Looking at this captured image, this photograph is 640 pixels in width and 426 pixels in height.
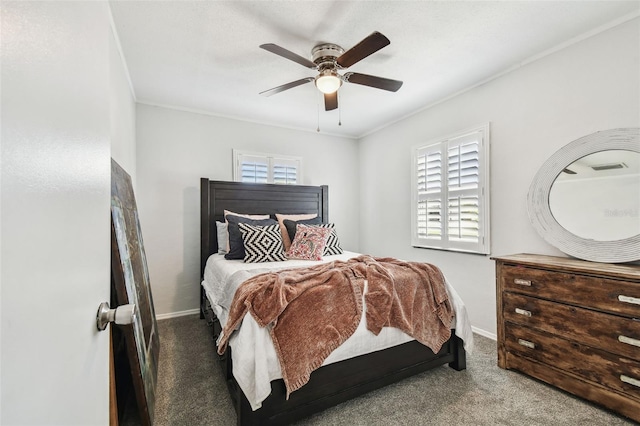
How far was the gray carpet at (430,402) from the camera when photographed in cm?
173

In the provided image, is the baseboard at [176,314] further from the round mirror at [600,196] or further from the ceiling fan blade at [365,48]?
the round mirror at [600,196]

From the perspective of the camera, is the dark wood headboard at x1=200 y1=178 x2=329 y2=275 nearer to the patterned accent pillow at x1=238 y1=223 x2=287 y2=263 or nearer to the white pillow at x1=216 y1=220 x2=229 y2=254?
the white pillow at x1=216 y1=220 x2=229 y2=254

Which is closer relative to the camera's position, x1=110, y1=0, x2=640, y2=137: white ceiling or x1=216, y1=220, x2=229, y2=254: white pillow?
x1=110, y1=0, x2=640, y2=137: white ceiling

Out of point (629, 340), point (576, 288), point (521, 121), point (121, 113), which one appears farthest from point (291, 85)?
point (629, 340)

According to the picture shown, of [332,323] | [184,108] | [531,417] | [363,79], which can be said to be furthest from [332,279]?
[184,108]

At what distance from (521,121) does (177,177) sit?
12.6 feet

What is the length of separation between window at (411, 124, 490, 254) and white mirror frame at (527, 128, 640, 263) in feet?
1.66

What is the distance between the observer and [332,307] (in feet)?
5.90

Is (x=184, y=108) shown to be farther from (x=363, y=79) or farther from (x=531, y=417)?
(x=531, y=417)

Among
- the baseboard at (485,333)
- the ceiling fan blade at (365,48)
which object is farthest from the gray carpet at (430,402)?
the ceiling fan blade at (365,48)

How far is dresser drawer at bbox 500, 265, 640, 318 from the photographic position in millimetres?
1696

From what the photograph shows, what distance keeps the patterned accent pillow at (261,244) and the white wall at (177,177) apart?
994 mm

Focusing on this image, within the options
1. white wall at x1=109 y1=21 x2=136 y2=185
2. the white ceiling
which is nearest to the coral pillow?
the white ceiling

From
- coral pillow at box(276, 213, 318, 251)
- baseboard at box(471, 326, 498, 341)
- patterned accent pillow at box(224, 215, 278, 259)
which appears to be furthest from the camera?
coral pillow at box(276, 213, 318, 251)
